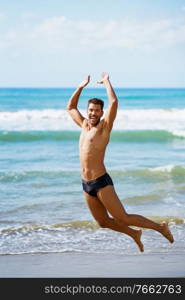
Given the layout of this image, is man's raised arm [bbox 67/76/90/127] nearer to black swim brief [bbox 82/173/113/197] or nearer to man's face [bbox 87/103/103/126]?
man's face [bbox 87/103/103/126]

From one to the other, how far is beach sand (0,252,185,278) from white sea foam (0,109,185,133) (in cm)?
1549

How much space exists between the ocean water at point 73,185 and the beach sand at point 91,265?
12.1 inches

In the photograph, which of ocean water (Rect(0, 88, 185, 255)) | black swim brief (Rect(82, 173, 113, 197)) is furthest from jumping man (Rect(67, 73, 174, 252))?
ocean water (Rect(0, 88, 185, 255))

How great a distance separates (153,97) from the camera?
48.0 meters

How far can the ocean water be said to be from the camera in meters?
9.00

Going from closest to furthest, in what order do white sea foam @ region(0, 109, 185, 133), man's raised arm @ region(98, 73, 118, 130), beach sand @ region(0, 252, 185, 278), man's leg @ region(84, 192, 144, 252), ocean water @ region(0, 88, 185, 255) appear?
man's raised arm @ region(98, 73, 118, 130), man's leg @ region(84, 192, 144, 252), beach sand @ region(0, 252, 185, 278), ocean water @ region(0, 88, 185, 255), white sea foam @ region(0, 109, 185, 133)

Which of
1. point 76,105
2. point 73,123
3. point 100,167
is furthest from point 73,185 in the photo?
point 73,123

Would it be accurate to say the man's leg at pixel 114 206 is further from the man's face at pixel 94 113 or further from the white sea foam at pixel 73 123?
the white sea foam at pixel 73 123

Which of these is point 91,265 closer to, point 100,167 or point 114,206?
point 114,206

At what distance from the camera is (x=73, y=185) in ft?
42.4

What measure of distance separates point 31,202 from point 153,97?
37.4 metres

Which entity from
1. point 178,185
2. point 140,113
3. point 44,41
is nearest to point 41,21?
point 44,41

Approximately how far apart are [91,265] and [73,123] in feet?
62.7

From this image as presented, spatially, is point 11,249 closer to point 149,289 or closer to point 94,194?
point 94,194
